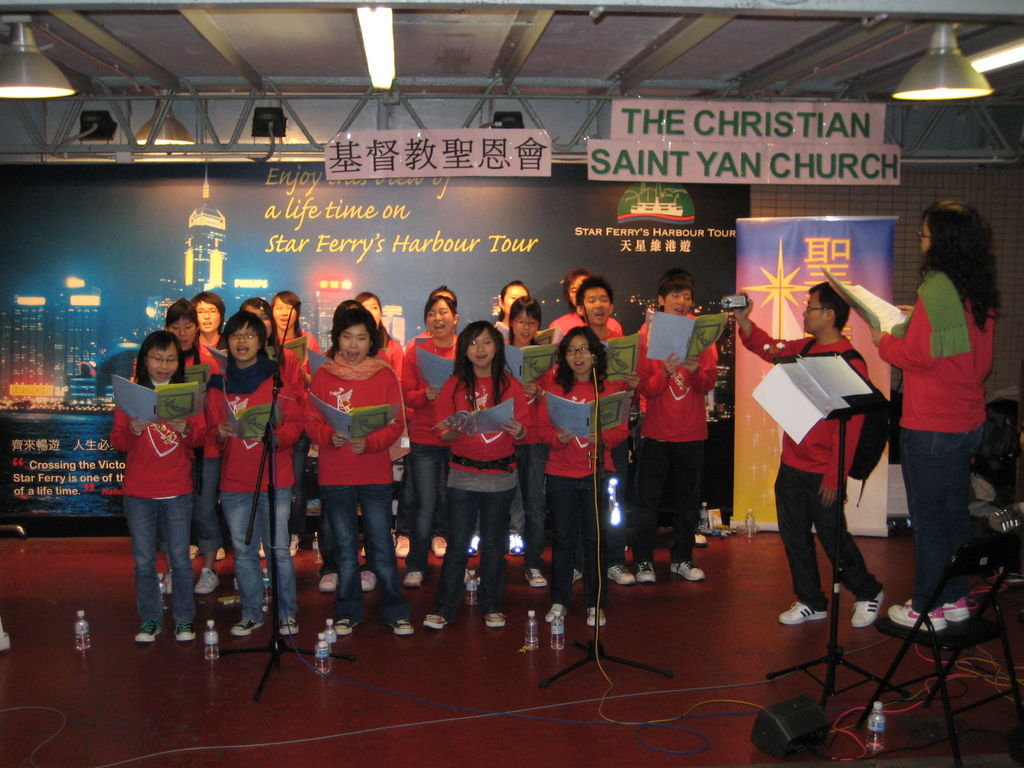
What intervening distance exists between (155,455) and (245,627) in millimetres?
977

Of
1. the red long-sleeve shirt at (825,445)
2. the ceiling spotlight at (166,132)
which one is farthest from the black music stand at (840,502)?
the ceiling spotlight at (166,132)

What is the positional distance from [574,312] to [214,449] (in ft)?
7.86

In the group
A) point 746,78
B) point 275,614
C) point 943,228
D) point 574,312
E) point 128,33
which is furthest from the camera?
point 746,78

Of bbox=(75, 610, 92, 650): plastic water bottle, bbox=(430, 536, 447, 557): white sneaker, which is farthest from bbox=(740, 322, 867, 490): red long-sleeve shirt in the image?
bbox=(75, 610, 92, 650): plastic water bottle

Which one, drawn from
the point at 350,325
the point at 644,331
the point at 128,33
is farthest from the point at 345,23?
the point at 644,331

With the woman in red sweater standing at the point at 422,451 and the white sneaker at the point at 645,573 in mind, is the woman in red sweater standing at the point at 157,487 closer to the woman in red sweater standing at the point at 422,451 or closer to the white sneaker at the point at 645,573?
the woman in red sweater standing at the point at 422,451

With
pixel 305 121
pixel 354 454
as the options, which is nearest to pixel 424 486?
pixel 354 454

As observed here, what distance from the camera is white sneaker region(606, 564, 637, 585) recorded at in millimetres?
5496

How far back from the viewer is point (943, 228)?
382 cm

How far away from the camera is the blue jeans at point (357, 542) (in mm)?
4426

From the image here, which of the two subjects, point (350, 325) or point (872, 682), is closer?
point (872, 682)

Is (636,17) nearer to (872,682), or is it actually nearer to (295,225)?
(295,225)

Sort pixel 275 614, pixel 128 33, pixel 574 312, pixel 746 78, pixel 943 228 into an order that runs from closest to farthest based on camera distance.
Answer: pixel 943 228 → pixel 275 614 → pixel 128 33 → pixel 574 312 → pixel 746 78

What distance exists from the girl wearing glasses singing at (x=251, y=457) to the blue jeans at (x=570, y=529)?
1297mm
